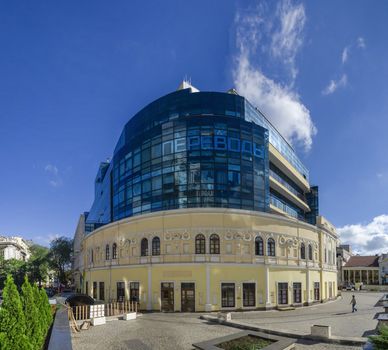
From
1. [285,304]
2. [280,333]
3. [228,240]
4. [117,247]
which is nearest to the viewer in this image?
[280,333]

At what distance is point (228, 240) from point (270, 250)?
16.6 ft

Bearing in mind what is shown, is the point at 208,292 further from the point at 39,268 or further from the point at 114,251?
the point at 39,268

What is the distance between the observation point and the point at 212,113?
44875 mm

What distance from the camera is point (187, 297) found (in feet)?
109

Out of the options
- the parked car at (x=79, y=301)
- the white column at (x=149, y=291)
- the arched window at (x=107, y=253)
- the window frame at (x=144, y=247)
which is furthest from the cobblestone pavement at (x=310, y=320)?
the arched window at (x=107, y=253)

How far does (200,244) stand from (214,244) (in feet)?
4.34

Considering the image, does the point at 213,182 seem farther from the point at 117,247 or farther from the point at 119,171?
the point at 119,171

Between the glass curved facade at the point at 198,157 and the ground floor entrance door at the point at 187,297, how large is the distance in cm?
1038

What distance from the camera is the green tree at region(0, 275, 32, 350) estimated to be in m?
10.8

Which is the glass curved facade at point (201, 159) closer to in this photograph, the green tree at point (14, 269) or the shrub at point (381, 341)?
the shrub at point (381, 341)

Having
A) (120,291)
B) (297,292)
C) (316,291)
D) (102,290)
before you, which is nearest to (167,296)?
(120,291)

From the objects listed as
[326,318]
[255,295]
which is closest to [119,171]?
[255,295]

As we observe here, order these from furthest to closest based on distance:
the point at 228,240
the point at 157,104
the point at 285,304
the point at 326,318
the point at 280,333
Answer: the point at 157,104 → the point at 285,304 → the point at 228,240 → the point at 326,318 → the point at 280,333

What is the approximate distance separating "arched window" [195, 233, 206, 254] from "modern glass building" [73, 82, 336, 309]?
3.7 inches
